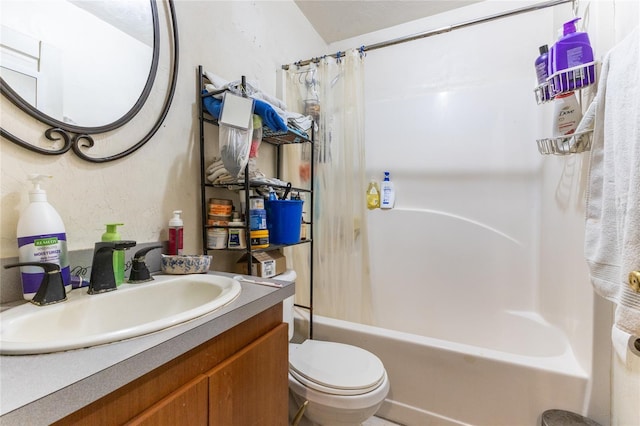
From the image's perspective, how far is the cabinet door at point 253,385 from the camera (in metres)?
0.61

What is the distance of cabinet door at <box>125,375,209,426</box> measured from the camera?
48 cm

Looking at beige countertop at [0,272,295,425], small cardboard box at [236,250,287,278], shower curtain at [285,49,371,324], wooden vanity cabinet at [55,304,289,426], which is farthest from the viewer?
shower curtain at [285,49,371,324]

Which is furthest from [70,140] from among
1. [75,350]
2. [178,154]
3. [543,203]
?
[543,203]

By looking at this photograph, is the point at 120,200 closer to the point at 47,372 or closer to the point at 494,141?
the point at 47,372

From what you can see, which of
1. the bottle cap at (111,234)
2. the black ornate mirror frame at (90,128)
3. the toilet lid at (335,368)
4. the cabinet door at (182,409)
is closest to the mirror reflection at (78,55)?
the black ornate mirror frame at (90,128)

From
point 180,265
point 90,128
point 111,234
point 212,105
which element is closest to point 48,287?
point 111,234

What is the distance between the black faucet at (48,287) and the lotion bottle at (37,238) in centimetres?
3

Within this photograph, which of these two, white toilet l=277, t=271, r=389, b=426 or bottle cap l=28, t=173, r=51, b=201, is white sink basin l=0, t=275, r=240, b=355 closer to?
bottle cap l=28, t=173, r=51, b=201

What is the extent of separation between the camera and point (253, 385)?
0.71m

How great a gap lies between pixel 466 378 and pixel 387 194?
1.24m

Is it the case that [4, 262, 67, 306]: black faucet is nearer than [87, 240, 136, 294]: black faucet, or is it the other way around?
[4, 262, 67, 306]: black faucet

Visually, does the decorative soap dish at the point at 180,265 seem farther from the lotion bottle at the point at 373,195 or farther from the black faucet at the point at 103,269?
the lotion bottle at the point at 373,195

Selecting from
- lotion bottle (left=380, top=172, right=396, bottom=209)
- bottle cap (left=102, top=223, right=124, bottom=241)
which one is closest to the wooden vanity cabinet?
bottle cap (left=102, top=223, right=124, bottom=241)

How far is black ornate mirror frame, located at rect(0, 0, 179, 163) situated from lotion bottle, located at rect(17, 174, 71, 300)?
0.12 metres
